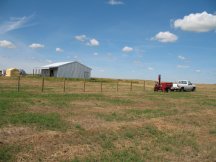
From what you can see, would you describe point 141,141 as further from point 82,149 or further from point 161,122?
point 161,122

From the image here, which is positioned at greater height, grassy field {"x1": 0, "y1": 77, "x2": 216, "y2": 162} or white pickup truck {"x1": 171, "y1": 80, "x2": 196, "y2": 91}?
white pickup truck {"x1": 171, "y1": 80, "x2": 196, "y2": 91}

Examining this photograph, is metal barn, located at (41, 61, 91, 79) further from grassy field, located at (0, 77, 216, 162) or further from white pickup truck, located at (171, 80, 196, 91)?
grassy field, located at (0, 77, 216, 162)

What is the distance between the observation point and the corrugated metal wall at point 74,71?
6297 centimetres

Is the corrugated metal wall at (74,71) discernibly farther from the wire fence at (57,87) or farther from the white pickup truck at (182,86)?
the white pickup truck at (182,86)

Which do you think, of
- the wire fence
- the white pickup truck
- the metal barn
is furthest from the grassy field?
the metal barn

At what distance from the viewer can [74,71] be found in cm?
6450

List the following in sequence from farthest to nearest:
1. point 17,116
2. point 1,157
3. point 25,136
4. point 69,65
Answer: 1. point 69,65
2. point 17,116
3. point 25,136
4. point 1,157

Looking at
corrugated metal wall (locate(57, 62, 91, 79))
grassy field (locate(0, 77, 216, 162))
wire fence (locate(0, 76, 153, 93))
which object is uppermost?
corrugated metal wall (locate(57, 62, 91, 79))

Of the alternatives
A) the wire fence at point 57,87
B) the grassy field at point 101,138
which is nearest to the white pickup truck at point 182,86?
the wire fence at point 57,87

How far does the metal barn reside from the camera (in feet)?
206

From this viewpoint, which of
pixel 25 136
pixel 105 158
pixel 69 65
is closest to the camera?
pixel 105 158

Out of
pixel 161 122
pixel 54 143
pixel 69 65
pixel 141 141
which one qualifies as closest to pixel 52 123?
pixel 54 143

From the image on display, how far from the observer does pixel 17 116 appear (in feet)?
38.2

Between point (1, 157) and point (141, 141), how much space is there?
415cm
